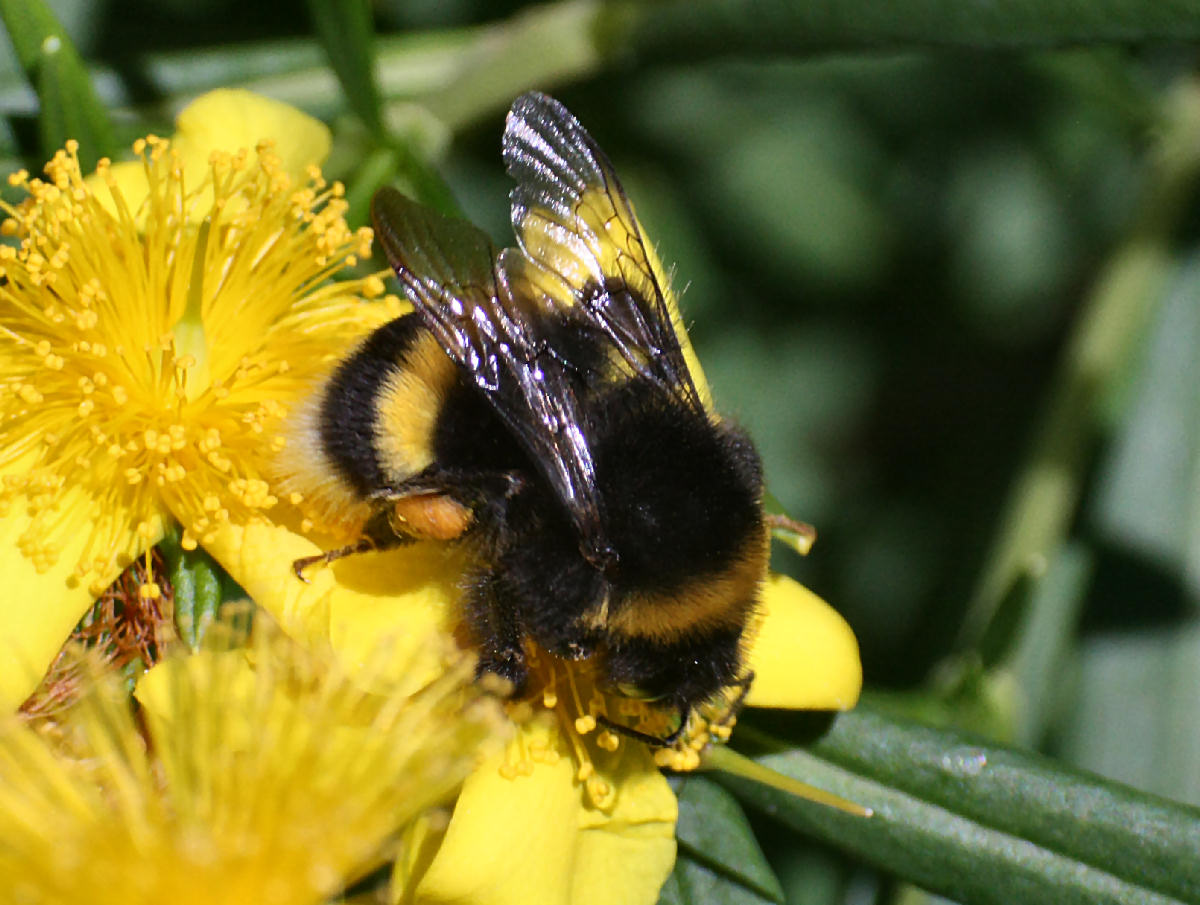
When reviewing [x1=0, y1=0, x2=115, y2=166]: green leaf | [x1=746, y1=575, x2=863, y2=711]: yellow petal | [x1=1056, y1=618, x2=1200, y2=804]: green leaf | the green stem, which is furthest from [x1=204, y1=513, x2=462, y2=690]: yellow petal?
[x1=1056, y1=618, x2=1200, y2=804]: green leaf

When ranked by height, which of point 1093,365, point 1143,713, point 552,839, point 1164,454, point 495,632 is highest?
point 495,632

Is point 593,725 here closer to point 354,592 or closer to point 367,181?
point 354,592

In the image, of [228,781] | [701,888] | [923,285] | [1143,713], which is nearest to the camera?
[228,781]

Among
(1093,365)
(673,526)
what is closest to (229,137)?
(673,526)

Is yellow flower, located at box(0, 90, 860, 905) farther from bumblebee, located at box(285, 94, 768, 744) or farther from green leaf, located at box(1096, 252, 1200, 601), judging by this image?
green leaf, located at box(1096, 252, 1200, 601)

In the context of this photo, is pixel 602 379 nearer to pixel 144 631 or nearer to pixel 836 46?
pixel 144 631
